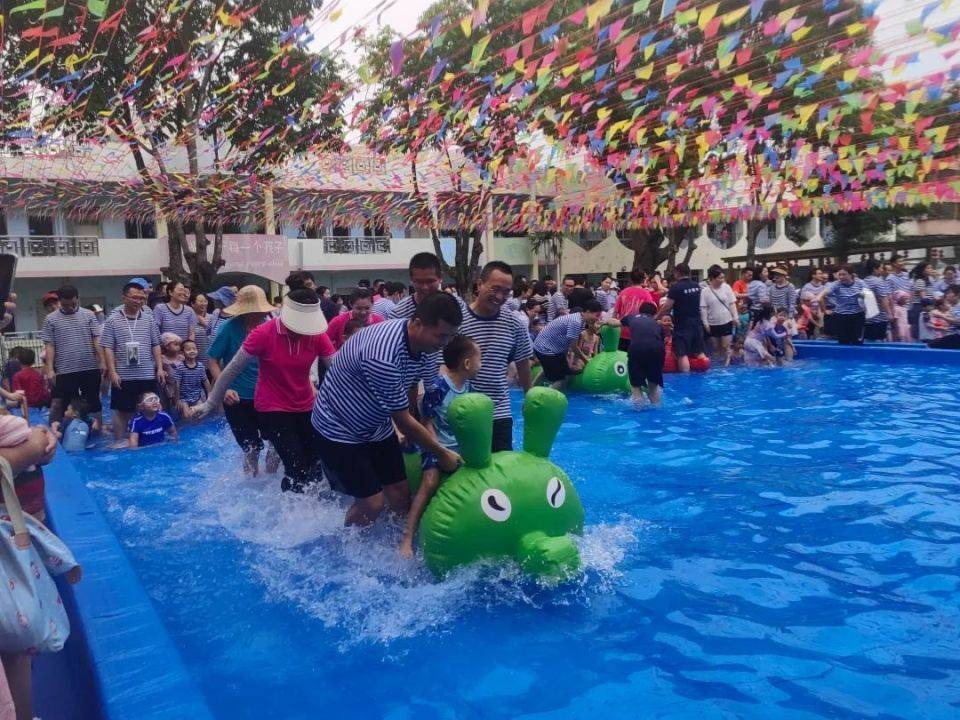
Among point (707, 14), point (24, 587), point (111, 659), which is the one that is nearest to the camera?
point (24, 587)

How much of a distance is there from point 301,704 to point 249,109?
40.1 feet

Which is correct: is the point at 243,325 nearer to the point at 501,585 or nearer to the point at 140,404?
the point at 140,404

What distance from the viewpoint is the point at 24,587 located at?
2.42m

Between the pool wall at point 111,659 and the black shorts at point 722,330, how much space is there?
34.8 feet

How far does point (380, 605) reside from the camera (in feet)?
12.7

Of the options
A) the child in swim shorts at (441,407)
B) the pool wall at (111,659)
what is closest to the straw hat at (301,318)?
the child in swim shorts at (441,407)

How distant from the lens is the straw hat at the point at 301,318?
522 cm

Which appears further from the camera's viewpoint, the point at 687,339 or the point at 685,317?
the point at 687,339

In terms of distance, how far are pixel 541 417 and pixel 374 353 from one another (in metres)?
0.99

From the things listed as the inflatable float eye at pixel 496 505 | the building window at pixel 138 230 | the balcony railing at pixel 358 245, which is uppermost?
the building window at pixel 138 230

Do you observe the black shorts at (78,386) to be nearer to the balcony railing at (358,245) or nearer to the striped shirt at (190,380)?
the striped shirt at (190,380)

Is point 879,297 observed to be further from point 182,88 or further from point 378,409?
point 378,409

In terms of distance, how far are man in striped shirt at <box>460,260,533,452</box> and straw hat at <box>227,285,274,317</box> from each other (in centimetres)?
204

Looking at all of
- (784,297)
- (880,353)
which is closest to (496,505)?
(880,353)
